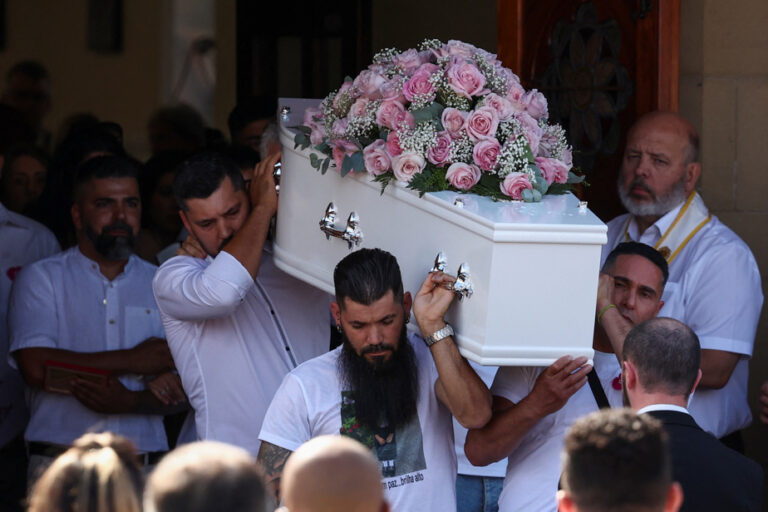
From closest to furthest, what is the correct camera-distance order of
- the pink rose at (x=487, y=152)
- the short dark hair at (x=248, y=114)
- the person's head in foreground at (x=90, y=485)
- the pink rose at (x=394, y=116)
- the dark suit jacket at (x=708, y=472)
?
1. the person's head in foreground at (x=90, y=485)
2. the dark suit jacket at (x=708, y=472)
3. the pink rose at (x=487, y=152)
4. the pink rose at (x=394, y=116)
5. the short dark hair at (x=248, y=114)

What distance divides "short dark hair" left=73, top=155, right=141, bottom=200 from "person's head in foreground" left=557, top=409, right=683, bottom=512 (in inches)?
120

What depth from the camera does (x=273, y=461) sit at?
11.0ft

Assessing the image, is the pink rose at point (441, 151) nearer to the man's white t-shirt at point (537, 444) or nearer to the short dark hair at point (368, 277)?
the short dark hair at point (368, 277)

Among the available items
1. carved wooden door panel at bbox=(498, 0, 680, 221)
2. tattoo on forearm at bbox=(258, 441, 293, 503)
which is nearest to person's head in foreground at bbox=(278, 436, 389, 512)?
tattoo on forearm at bbox=(258, 441, 293, 503)

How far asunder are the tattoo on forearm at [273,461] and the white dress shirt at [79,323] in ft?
4.95

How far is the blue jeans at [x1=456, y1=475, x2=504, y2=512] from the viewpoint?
4242mm

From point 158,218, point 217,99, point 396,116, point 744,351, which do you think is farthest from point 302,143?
point 217,99

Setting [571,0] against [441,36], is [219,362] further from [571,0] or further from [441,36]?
[441,36]

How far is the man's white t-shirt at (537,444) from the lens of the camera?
3.53 m

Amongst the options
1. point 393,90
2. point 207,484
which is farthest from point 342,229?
point 207,484

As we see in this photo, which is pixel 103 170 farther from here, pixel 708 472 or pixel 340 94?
pixel 708 472

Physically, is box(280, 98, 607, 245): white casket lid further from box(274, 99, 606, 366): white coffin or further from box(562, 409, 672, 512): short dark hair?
box(562, 409, 672, 512): short dark hair

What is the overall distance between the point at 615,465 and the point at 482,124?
4.43ft

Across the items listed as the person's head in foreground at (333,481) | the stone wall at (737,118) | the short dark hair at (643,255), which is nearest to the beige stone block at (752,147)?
the stone wall at (737,118)
